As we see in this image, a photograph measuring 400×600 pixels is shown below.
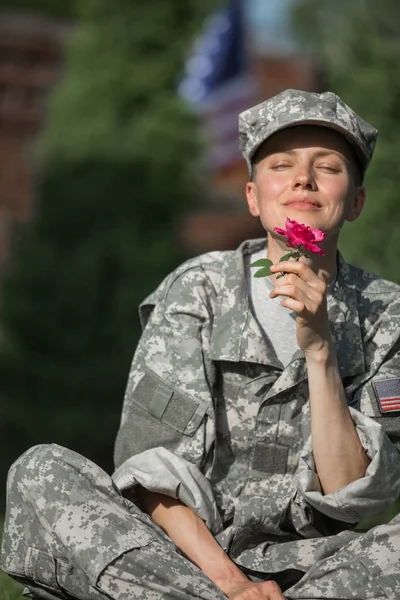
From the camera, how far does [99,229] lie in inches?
473

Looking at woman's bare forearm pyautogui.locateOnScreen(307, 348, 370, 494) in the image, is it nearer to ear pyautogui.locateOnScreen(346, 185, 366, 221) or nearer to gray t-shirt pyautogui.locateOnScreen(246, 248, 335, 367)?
gray t-shirt pyautogui.locateOnScreen(246, 248, 335, 367)

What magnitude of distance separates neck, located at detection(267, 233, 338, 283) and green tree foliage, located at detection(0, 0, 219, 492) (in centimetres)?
745

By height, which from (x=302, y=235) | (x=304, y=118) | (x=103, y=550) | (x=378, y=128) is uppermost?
(x=378, y=128)

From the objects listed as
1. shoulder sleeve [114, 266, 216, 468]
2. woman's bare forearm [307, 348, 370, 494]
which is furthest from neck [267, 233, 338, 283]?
woman's bare forearm [307, 348, 370, 494]

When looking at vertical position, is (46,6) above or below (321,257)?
above

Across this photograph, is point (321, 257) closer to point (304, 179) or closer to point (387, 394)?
point (304, 179)

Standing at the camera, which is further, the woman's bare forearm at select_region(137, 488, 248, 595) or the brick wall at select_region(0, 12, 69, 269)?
the brick wall at select_region(0, 12, 69, 269)

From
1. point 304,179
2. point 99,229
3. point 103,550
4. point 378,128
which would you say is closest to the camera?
point 103,550

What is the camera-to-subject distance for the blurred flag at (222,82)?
13773 millimetres

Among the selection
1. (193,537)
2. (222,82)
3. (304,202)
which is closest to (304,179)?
(304,202)

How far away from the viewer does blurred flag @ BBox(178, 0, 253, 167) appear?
1377 cm

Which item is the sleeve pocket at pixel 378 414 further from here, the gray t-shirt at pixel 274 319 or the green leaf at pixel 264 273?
the green leaf at pixel 264 273

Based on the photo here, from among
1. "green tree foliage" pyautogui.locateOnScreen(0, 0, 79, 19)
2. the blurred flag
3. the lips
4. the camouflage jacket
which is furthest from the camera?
"green tree foliage" pyautogui.locateOnScreen(0, 0, 79, 19)

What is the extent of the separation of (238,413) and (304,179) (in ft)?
2.54
